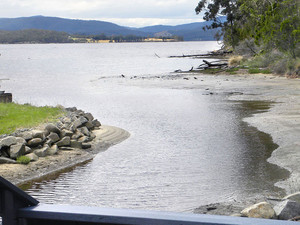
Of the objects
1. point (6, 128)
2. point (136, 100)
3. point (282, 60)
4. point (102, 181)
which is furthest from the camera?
point (282, 60)

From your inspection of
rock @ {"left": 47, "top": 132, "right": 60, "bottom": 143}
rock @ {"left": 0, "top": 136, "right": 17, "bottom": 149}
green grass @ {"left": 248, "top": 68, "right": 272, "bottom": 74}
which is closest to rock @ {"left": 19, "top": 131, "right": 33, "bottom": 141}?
rock @ {"left": 0, "top": 136, "right": 17, "bottom": 149}

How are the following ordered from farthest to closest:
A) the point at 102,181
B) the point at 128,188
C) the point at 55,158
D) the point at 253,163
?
the point at 55,158 → the point at 253,163 → the point at 102,181 → the point at 128,188

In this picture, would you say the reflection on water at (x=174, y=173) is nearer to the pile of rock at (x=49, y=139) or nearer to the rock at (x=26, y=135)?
the pile of rock at (x=49, y=139)

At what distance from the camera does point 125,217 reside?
218cm

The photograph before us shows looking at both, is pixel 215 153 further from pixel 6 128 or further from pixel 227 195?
pixel 6 128

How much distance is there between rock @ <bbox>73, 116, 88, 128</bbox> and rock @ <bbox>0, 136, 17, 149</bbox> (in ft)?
10.4

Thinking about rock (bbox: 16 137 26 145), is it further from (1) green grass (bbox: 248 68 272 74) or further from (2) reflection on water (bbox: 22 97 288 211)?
(1) green grass (bbox: 248 68 272 74)

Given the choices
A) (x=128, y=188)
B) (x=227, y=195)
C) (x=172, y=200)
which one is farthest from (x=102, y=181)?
(x=227, y=195)

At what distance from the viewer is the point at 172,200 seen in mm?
8734

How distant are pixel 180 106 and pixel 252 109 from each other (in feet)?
12.6

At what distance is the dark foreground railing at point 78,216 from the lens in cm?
208

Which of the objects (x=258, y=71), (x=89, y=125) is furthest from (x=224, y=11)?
(x=89, y=125)

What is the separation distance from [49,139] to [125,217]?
10956 mm

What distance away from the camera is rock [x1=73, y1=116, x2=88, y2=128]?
1495 centimetres
